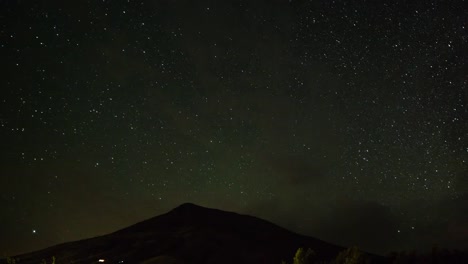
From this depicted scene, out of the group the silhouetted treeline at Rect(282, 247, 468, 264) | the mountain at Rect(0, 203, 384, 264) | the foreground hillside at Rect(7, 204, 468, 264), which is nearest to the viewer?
the silhouetted treeline at Rect(282, 247, 468, 264)

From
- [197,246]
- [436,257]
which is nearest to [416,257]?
[436,257]

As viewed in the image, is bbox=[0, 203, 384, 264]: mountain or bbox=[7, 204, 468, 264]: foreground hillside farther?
bbox=[0, 203, 384, 264]: mountain

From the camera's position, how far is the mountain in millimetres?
61250

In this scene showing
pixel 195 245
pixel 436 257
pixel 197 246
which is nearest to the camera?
pixel 436 257

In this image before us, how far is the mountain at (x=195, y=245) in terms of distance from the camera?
61250 mm

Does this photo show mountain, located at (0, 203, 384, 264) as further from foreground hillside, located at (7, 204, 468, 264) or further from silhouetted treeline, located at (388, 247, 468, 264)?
silhouetted treeline, located at (388, 247, 468, 264)

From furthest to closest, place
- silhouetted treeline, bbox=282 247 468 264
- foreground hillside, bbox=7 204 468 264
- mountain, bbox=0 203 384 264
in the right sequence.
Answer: mountain, bbox=0 203 384 264 < foreground hillside, bbox=7 204 468 264 < silhouetted treeline, bbox=282 247 468 264

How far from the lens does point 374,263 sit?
4684 cm

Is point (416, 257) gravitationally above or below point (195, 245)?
below

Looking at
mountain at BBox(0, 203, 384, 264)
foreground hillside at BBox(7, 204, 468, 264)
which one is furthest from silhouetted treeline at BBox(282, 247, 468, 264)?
mountain at BBox(0, 203, 384, 264)

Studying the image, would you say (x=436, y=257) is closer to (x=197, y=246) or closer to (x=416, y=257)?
(x=416, y=257)

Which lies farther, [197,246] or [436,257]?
[197,246]

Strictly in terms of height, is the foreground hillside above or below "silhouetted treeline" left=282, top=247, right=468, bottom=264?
above

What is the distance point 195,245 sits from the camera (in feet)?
219
